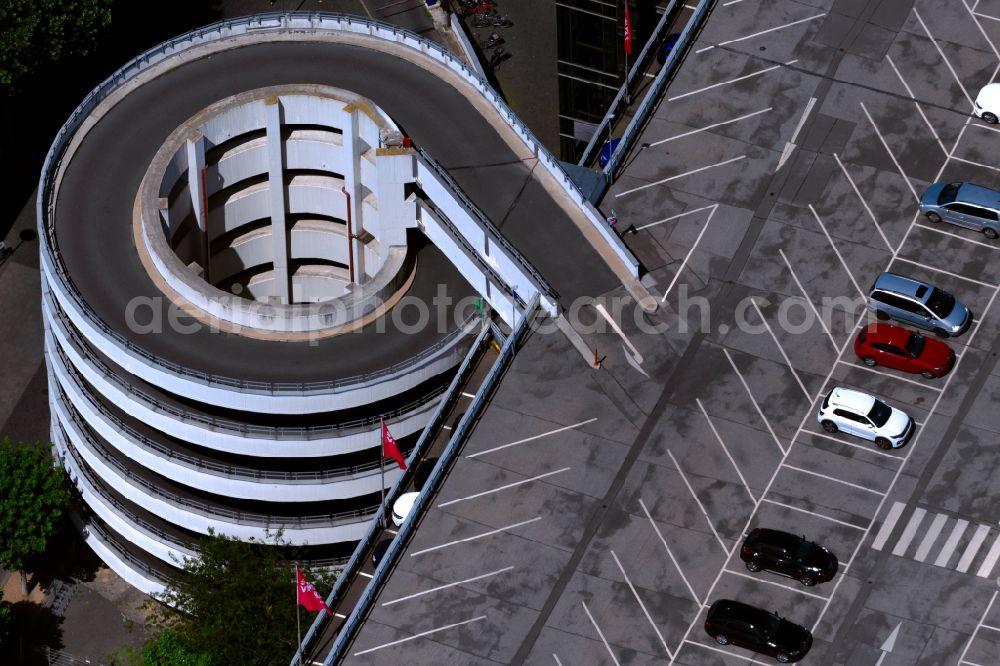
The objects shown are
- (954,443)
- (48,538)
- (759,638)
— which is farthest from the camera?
(48,538)

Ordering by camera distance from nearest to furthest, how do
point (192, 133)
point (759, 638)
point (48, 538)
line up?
point (759, 638), point (192, 133), point (48, 538)

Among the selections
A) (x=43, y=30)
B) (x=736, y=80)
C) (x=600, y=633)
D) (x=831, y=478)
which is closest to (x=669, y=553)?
(x=600, y=633)

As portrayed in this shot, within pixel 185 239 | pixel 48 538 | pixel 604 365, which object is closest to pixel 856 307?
pixel 604 365

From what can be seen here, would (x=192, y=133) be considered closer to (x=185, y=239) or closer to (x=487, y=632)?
(x=185, y=239)

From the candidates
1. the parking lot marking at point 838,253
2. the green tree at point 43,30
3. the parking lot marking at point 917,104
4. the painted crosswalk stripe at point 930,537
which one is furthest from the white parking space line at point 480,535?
the green tree at point 43,30

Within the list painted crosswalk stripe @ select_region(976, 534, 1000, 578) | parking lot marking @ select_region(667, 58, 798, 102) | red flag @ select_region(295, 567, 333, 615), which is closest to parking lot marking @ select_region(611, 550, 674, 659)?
red flag @ select_region(295, 567, 333, 615)

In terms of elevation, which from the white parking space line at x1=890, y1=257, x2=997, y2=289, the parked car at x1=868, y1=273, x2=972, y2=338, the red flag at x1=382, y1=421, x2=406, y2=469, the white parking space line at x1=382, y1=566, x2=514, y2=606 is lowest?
the white parking space line at x1=382, y1=566, x2=514, y2=606

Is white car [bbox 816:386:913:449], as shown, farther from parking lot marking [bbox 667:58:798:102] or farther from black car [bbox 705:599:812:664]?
parking lot marking [bbox 667:58:798:102]
